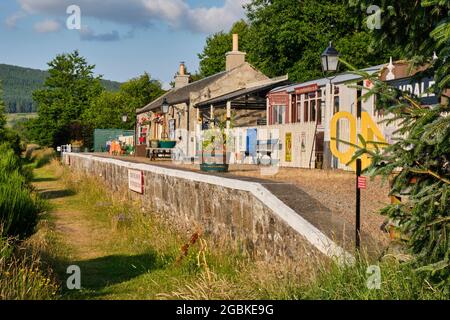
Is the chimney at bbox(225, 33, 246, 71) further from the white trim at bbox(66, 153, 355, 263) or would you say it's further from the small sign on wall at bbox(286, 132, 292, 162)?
the white trim at bbox(66, 153, 355, 263)

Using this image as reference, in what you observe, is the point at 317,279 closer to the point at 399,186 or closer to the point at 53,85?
the point at 399,186

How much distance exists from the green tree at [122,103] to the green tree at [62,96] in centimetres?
185

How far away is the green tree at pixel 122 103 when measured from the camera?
6391 cm

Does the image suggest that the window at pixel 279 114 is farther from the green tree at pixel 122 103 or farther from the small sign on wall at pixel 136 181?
the green tree at pixel 122 103

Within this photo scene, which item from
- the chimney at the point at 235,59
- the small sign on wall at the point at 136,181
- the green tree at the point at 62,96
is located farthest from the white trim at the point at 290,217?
the green tree at the point at 62,96

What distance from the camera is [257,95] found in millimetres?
28281

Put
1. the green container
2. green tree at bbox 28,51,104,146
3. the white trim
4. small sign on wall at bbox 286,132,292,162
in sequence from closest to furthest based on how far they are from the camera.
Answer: the white trim
small sign on wall at bbox 286,132,292,162
the green container
green tree at bbox 28,51,104,146

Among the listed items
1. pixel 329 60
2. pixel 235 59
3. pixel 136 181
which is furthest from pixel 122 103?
pixel 329 60

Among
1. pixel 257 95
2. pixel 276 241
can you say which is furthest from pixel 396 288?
pixel 257 95

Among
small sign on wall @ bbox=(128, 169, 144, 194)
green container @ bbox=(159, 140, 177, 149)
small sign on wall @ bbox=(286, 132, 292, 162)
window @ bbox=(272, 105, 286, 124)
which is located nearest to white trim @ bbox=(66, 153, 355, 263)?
small sign on wall @ bbox=(128, 169, 144, 194)

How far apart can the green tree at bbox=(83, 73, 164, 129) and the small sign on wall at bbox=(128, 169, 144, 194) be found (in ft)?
149

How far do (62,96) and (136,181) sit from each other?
51.9m

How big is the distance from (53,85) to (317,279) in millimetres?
64782

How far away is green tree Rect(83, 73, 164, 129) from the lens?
6391 centimetres
